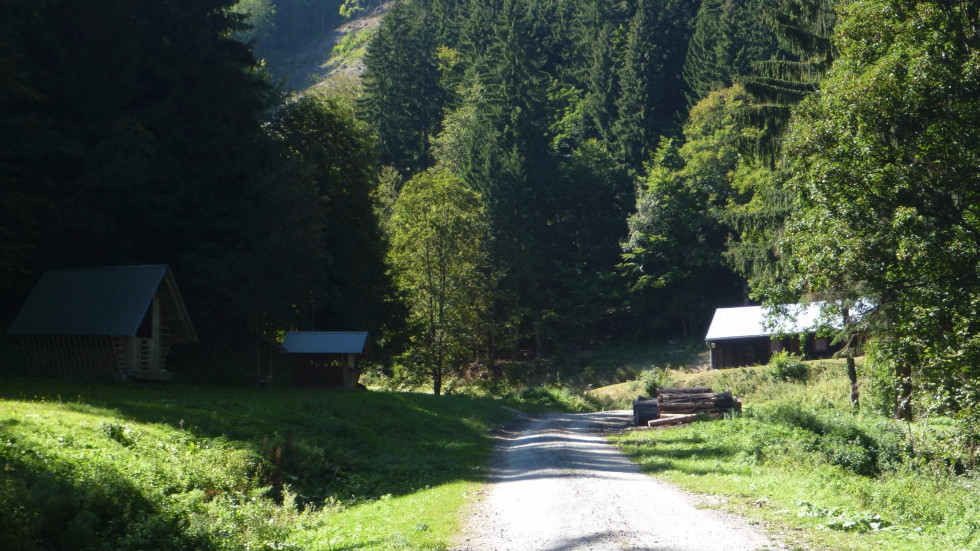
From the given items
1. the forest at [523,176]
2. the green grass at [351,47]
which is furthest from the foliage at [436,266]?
the green grass at [351,47]

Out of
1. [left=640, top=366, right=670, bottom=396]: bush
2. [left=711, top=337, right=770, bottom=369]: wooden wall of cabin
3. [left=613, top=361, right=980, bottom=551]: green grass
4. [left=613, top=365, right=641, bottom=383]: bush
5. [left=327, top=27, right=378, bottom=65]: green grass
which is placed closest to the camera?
[left=613, top=361, right=980, bottom=551]: green grass

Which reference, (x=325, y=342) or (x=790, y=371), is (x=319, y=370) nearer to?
(x=325, y=342)

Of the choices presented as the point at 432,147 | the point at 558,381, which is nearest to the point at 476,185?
the point at 432,147

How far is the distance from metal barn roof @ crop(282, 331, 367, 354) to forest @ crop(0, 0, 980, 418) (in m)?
1.62

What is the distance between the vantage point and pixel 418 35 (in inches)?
3270

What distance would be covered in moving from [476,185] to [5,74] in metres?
44.4

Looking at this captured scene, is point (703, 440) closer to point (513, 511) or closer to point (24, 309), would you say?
point (513, 511)

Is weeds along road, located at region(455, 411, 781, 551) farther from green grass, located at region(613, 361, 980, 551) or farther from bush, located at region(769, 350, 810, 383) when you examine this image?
bush, located at region(769, 350, 810, 383)

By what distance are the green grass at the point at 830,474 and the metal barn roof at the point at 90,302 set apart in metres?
16.5

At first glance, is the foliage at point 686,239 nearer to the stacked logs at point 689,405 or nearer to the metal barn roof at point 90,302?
the stacked logs at point 689,405

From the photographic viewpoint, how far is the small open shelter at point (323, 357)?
35.5 metres

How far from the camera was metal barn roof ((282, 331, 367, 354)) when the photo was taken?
3516 cm

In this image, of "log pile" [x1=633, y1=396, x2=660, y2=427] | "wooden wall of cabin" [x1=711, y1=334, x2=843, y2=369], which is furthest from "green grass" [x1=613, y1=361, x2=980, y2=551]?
"wooden wall of cabin" [x1=711, y1=334, x2=843, y2=369]

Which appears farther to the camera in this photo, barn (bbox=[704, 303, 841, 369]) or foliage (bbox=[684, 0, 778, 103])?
foliage (bbox=[684, 0, 778, 103])
